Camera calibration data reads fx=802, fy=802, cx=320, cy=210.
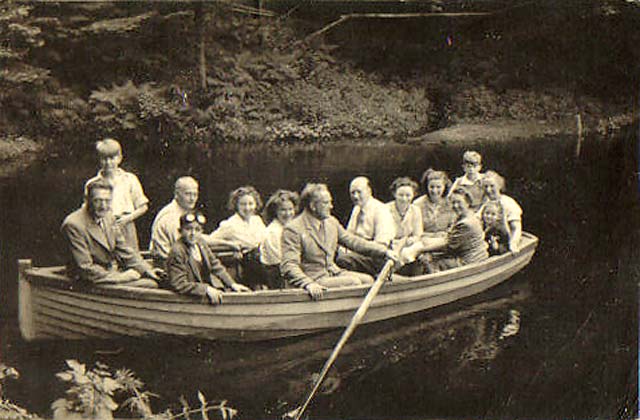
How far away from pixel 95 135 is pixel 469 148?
5.38ft

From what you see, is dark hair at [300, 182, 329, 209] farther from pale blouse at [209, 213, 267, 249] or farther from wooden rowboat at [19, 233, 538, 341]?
wooden rowboat at [19, 233, 538, 341]

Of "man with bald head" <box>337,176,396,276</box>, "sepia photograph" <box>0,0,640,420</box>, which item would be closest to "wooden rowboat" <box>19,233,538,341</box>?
"sepia photograph" <box>0,0,640,420</box>

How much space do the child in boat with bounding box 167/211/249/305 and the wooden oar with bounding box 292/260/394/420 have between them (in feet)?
1.66

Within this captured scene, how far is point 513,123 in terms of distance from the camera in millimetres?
3598

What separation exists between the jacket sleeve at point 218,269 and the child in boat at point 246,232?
5 centimetres

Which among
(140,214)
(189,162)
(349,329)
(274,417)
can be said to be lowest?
(274,417)

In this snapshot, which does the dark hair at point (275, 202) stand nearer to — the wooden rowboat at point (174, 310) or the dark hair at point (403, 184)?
the wooden rowboat at point (174, 310)

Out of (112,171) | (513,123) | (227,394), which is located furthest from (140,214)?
(513,123)

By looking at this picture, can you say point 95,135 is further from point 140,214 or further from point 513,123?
point 513,123

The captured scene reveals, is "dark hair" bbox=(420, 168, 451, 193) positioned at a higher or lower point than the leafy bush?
lower

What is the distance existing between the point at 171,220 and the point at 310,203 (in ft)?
1.97

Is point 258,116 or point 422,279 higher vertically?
point 258,116

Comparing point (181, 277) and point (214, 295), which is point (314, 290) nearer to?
point (214, 295)

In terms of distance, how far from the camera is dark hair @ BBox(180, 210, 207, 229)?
3414 mm
